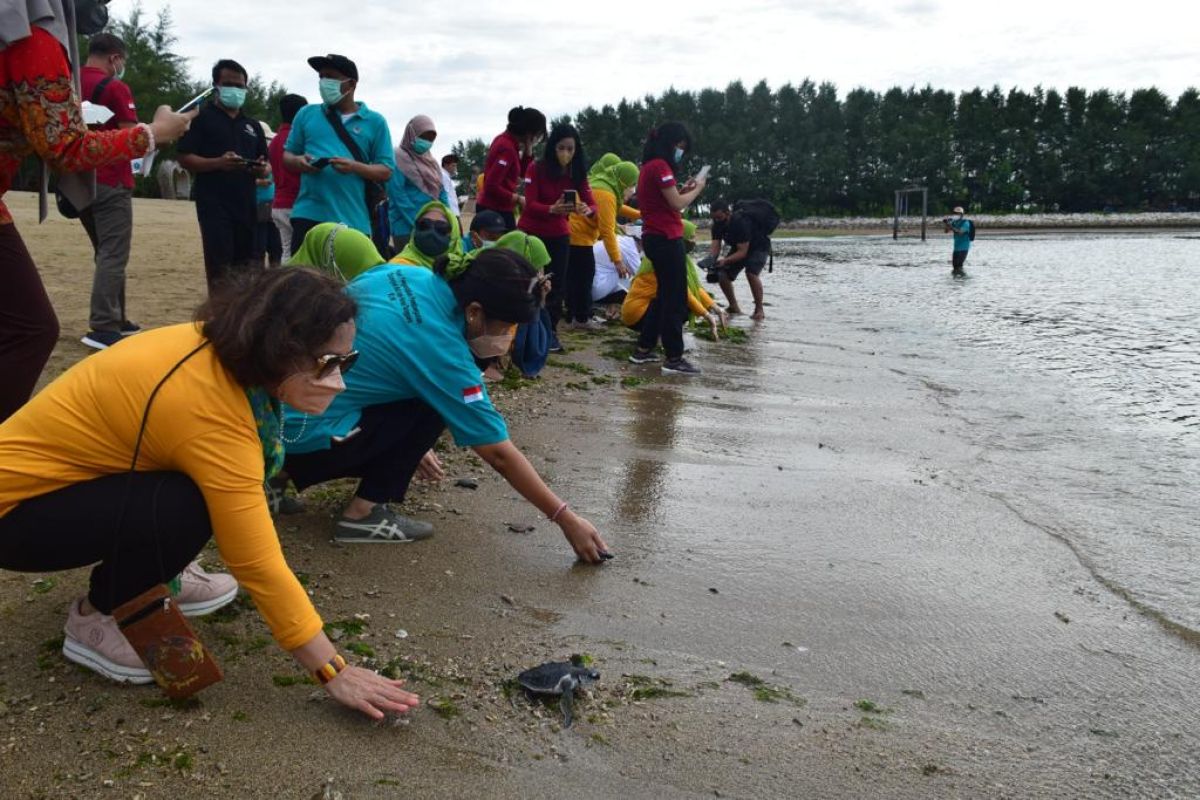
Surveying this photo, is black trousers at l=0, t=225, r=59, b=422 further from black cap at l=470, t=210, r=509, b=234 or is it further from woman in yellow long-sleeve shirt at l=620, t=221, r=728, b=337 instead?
woman in yellow long-sleeve shirt at l=620, t=221, r=728, b=337

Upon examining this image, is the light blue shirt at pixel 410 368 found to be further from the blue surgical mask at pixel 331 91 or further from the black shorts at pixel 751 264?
the black shorts at pixel 751 264

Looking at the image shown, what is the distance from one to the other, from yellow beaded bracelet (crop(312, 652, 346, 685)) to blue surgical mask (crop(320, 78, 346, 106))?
445 centimetres

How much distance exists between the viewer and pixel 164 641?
2.24 metres

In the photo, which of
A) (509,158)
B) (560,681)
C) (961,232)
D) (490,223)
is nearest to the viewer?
(560,681)

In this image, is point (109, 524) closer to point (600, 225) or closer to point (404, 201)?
point (404, 201)

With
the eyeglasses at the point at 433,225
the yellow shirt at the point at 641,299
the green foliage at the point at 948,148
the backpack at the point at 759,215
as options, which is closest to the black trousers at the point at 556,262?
the yellow shirt at the point at 641,299

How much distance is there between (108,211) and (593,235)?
4660 mm

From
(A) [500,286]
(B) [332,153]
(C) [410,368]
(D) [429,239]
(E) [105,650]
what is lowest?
(E) [105,650]

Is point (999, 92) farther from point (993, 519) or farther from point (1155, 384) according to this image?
point (993, 519)

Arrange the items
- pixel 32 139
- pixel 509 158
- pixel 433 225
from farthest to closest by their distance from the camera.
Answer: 1. pixel 509 158
2. pixel 433 225
3. pixel 32 139

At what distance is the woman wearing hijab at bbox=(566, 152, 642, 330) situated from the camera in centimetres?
941

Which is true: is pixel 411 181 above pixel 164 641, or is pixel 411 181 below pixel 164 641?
above

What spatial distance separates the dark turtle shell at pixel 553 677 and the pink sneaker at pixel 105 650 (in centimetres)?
93

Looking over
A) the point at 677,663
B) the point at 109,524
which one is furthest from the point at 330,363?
the point at 677,663
